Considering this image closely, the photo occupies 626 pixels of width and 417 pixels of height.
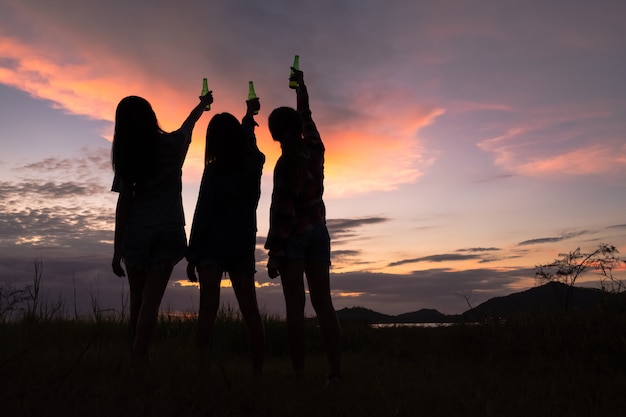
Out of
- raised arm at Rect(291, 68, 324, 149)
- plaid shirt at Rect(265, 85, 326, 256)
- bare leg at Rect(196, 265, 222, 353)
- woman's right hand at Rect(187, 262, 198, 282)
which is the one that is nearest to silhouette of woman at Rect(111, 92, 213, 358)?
woman's right hand at Rect(187, 262, 198, 282)

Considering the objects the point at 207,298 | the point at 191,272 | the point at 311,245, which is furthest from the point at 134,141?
the point at 311,245

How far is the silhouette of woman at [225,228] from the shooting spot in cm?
509

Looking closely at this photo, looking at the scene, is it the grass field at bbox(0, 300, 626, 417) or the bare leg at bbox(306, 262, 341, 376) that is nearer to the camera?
the grass field at bbox(0, 300, 626, 417)

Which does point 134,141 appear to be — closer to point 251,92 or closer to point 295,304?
point 251,92

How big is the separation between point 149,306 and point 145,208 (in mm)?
859

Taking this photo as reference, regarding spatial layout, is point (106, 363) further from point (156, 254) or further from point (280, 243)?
point (280, 243)

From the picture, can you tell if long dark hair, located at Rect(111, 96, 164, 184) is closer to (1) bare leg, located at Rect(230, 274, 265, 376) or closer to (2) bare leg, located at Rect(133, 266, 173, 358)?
(2) bare leg, located at Rect(133, 266, 173, 358)

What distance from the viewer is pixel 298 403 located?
412cm

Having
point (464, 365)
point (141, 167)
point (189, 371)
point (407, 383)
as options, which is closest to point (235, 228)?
point (141, 167)

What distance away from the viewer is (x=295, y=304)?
16.8ft

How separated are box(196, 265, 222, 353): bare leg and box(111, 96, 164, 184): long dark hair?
1.02m

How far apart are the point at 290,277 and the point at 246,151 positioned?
4.10 ft

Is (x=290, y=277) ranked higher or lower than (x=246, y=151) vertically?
lower

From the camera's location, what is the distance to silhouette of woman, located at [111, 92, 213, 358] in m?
4.85
